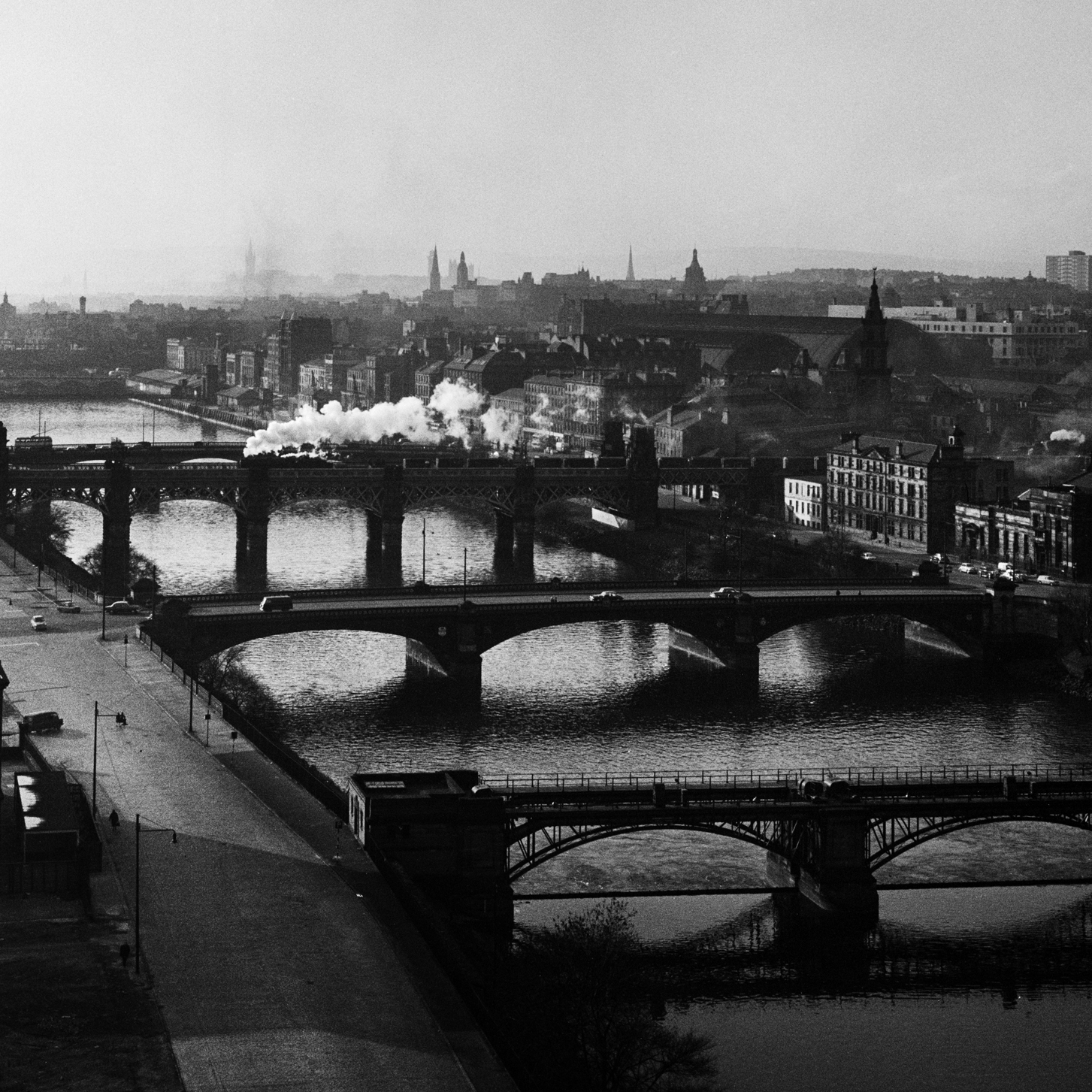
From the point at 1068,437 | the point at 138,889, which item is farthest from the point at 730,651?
the point at 1068,437

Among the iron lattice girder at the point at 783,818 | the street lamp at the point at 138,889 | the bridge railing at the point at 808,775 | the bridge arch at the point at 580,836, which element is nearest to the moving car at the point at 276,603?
the bridge railing at the point at 808,775

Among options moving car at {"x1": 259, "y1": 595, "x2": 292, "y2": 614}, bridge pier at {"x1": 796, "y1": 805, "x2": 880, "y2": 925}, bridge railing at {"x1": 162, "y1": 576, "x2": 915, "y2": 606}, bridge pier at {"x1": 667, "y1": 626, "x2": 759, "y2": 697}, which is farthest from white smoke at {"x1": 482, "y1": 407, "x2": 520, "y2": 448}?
bridge pier at {"x1": 796, "y1": 805, "x2": 880, "y2": 925}

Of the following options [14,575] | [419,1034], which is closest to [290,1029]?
[419,1034]

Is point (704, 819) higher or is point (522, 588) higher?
point (522, 588)

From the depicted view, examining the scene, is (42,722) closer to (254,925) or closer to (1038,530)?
(254,925)

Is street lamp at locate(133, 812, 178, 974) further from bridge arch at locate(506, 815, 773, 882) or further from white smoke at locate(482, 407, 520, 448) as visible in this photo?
white smoke at locate(482, 407, 520, 448)
